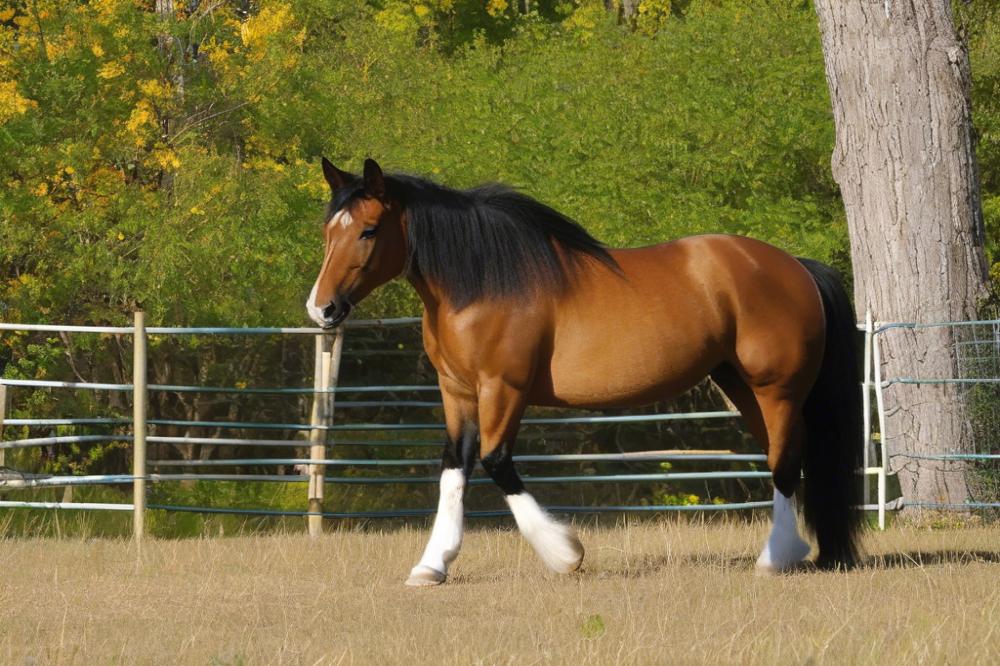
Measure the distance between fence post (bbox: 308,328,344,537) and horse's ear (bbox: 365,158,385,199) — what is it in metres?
3.13

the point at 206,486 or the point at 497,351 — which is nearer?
the point at 497,351

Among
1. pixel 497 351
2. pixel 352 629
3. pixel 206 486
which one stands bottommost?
pixel 206 486

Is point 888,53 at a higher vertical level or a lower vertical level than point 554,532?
higher

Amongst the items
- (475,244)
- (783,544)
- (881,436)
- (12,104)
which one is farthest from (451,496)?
(12,104)

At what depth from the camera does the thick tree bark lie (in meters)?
10.1

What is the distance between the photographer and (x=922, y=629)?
5535 millimetres

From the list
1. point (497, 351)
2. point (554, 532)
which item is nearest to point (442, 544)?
point (554, 532)

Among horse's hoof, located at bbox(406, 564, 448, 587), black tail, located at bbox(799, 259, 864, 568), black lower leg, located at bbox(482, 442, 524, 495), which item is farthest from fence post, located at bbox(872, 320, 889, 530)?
horse's hoof, located at bbox(406, 564, 448, 587)

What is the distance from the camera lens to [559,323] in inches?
288

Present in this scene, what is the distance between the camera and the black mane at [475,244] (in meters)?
7.24

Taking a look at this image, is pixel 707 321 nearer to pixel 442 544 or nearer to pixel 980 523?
pixel 442 544

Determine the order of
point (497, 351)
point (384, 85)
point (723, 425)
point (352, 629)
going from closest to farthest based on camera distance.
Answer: point (352, 629), point (497, 351), point (723, 425), point (384, 85)

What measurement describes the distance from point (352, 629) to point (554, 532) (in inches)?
61.0

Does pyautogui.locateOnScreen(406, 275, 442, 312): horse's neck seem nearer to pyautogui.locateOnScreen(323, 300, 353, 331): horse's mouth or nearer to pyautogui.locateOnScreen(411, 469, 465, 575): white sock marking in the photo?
pyautogui.locateOnScreen(323, 300, 353, 331): horse's mouth
